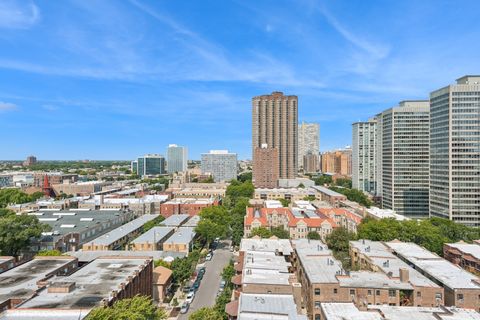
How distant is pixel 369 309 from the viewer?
27.1m

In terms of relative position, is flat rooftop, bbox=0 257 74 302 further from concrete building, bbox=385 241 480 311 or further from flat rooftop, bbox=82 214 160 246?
concrete building, bbox=385 241 480 311

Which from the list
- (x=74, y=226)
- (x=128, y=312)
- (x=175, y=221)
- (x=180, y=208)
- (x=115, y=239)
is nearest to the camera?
(x=128, y=312)

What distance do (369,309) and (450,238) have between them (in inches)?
1593

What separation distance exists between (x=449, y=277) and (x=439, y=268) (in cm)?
321

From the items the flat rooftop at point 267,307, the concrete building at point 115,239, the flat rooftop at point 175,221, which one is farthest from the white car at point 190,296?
the flat rooftop at point 175,221

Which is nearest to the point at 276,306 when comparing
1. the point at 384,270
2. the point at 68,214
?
the point at 384,270

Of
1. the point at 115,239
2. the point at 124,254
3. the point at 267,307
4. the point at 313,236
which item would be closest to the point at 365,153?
the point at 313,236

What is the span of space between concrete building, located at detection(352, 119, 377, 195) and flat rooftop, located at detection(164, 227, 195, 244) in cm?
8700

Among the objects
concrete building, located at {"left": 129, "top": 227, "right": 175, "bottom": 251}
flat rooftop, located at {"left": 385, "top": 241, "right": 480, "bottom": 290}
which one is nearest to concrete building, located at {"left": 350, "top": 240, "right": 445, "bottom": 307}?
flat rooftop, located at {"left": 385, "top": 241, "right": 480, "bottom": 290}

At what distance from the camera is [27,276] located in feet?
110

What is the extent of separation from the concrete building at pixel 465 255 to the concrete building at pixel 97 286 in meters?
36.7

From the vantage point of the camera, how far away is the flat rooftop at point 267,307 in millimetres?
24828

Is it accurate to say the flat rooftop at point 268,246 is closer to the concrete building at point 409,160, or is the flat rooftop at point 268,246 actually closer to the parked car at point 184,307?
the parked car at point 184,307

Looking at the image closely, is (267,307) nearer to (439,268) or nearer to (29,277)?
(439,268)
